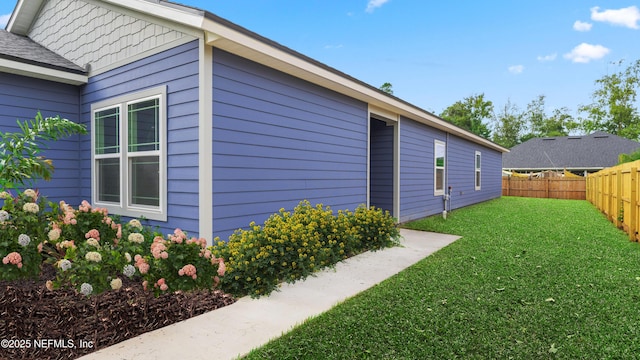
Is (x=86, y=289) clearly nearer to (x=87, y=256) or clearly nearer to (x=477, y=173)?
(x=87, y=256)

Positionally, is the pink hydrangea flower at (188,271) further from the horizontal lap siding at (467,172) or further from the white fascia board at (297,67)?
the horizontal lap siding at (467,172)

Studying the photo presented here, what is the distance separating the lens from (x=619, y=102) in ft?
109

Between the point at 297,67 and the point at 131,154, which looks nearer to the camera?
the point at 131,154

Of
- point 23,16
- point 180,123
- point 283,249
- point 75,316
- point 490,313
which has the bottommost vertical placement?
point 490,313

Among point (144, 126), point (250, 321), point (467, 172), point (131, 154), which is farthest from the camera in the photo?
point (467, 172)

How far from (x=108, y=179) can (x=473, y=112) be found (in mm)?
41641

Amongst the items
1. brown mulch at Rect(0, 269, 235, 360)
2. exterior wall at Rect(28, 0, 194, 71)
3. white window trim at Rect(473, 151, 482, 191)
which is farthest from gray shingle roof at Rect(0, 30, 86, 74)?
white window trim at Rect(473, 151, 482, 191)

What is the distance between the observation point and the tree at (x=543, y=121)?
40.0 m

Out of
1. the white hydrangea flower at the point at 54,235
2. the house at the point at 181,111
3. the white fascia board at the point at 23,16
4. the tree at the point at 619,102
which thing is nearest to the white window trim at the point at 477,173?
the house at the point at 181,111

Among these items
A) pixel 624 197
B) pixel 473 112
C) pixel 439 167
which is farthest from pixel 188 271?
pixel 473 112

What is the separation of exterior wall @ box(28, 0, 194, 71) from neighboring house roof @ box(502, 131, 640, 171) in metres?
30.8

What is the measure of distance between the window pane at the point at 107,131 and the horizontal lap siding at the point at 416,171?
5.97m

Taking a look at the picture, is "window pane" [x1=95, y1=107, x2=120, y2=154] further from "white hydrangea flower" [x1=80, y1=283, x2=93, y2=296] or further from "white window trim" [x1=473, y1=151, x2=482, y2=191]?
"white window trim" [x1=473, y1=151, x2=482, y2=191]

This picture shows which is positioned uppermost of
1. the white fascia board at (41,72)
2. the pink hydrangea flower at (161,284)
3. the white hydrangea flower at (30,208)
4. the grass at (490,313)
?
the white fascia board at (41,72)
